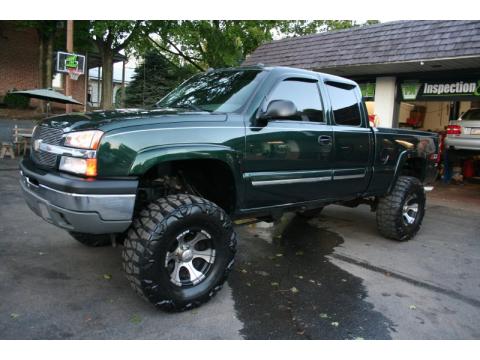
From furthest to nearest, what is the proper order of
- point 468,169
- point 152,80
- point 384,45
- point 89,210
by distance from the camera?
point 152,80
point 468,169
point 384,45
point 89,210

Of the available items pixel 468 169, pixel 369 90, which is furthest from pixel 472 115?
pixel 369 90

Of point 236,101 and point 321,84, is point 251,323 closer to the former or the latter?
point 236,101

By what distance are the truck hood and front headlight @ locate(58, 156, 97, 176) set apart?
222 millimetres

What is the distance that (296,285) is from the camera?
13.5 ft

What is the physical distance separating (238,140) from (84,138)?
1236mm

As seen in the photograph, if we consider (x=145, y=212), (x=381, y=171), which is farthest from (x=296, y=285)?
(x=381, y=171)

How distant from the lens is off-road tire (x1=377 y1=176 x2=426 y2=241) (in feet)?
18.4

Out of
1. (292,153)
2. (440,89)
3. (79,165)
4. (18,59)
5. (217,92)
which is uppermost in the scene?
(18,59)

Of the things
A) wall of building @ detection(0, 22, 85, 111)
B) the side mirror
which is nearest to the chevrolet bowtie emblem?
the side mirror

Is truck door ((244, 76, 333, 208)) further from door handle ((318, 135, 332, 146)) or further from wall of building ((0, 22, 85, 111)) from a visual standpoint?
wall of building ((0, 22, 85, 111))

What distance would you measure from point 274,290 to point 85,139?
2113mm

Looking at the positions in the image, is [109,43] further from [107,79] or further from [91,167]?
[91,167]

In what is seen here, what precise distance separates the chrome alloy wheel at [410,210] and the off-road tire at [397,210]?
4 centimetres

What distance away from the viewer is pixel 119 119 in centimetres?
316
